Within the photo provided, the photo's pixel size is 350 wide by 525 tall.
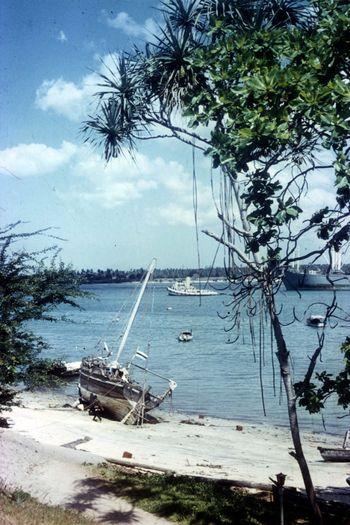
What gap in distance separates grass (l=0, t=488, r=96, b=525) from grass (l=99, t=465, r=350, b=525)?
1574 millimetres

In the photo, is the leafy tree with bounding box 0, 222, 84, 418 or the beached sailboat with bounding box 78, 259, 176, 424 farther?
the beached sailboat with bounding box 78, 259, 176, 424

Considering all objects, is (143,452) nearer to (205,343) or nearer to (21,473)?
(21,473)

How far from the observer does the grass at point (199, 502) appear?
7492 millimetres

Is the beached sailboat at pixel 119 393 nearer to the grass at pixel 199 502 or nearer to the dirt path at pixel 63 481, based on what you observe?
the dirt path at pixel 63 481

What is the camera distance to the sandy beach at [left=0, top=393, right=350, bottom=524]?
30.0 ft

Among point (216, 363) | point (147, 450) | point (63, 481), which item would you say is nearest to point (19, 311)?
point (63, 481)

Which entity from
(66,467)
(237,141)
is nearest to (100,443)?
(66,467)

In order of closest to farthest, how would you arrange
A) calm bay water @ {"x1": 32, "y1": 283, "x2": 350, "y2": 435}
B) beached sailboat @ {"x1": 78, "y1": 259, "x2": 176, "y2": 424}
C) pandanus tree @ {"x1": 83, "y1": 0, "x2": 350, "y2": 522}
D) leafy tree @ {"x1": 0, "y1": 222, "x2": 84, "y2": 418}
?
1. pandanus tree @ {"x1": 83, "y1": 0, "x2": 350, "y2": 522}
2. leafy tree @ {"x1": 0, "y1": 222, "x2": 84, "y2": 418}
3. beached sailboat @ {"x1": 78, "y1": 259, "x2": 176, "y2": 424}
4. calm bay water @ {"x1": 32, "y1": 283, "x2": 350, "y2": 435}

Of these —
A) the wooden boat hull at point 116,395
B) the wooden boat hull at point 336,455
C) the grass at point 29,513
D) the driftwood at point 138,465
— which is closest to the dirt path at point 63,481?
the driftwood at point 138,465

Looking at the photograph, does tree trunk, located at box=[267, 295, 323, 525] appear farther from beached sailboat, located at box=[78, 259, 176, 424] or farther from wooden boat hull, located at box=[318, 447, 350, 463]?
beached sailboat, located at box=[78, 259, 176, 424]

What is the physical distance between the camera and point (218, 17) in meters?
6.12

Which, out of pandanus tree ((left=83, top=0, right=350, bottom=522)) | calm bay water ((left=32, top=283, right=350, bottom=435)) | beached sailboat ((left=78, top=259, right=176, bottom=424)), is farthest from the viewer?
calm bay water ((left=32, top=283, right=350, bottom=435))

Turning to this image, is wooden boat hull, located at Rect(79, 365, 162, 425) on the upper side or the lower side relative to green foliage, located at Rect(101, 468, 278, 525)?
lower

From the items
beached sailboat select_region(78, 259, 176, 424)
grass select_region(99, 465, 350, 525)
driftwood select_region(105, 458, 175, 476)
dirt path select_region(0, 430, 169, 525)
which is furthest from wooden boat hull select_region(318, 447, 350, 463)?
beached sailboat select_region(78, 259, 176, 424)
